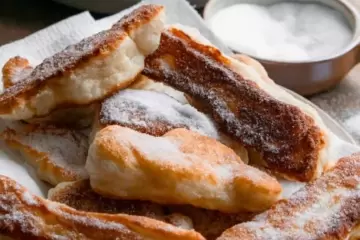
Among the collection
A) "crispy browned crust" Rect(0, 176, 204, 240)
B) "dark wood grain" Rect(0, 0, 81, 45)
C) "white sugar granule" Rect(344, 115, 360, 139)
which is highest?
"crispy browned crust" Rect(0, 176, 204, 240)

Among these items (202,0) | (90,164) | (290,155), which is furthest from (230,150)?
(202,0)

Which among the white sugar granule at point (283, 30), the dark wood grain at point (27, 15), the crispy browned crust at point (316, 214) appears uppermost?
the crispy browned crust at point (316, 214)

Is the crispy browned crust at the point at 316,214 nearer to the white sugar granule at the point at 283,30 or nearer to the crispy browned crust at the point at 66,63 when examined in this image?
the crispy browned crust at the point at 66,63

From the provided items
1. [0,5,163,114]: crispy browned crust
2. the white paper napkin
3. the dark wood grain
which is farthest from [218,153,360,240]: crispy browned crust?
the dark wood grain

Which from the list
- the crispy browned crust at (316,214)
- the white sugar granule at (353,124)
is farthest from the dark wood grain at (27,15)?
the crispy browned crust at (316,214)

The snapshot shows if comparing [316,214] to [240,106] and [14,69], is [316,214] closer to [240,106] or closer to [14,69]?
[240,106]

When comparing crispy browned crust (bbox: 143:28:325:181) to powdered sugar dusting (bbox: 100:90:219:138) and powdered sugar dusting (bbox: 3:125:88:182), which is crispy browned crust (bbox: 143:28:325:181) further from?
powdered sugar dusting (bbox: 3:125:88:182)

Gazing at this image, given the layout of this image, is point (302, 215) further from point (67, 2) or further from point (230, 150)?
point (67, 2)

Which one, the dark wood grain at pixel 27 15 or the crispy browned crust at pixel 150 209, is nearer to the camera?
the crispy browned crust at pixel 150 209
